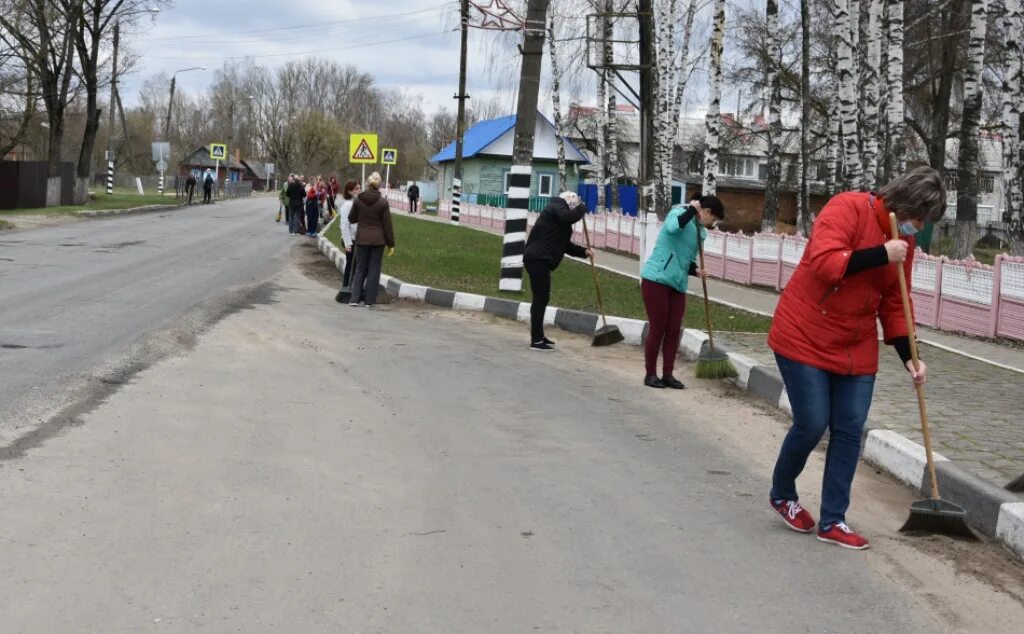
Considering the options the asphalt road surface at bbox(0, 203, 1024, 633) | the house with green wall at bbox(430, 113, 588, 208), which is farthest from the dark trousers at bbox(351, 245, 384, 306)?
the house with green wall at bbox(430, 113, 588, 208)

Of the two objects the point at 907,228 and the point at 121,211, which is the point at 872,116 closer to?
the point at 907,228

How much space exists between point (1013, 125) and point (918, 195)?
15088 mm

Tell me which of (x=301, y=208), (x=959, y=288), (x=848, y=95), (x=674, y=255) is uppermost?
(x=848, y=95)

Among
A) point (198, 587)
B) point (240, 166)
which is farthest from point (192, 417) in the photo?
point (240, 166)

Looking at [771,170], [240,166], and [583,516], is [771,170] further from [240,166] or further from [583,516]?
[240,166]

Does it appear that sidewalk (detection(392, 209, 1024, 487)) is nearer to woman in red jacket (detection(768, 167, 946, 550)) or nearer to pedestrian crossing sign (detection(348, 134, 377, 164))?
woman in red jacket (detection(768, 167, 946, 550))

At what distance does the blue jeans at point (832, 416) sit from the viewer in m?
5.20

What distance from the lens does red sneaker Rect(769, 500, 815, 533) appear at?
17.6 feet

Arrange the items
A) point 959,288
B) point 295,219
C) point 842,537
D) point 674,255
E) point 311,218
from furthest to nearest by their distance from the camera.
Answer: point 295,219 < point 311,218 < point 959,288 < point 674,255 < point 842,537

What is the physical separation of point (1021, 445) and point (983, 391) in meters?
2.37

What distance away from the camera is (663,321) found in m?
9.54

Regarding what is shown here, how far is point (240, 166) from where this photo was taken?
133 m

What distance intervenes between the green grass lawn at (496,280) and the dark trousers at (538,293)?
2151 mm

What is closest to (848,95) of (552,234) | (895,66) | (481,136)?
(895,66)
